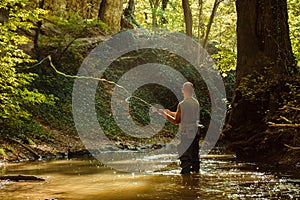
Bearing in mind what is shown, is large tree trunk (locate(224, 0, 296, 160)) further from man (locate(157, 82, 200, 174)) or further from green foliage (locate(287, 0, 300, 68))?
man (locate(157, 82, 200, 174))

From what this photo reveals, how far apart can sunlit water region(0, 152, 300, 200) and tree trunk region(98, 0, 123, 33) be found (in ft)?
59.6

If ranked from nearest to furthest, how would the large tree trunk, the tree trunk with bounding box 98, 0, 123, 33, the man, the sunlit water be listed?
the sunlit water, the man, the large tree trunk, the tree trunk with bounding box 98, 0, 123, 33

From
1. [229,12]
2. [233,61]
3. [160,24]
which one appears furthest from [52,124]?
[160,24]

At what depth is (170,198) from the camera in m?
5.93

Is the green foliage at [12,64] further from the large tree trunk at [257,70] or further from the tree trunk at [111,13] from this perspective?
the tree trunk at [111,13]

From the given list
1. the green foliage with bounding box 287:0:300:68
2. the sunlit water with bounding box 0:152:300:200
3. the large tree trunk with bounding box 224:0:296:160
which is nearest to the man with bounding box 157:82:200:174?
the sunlit water with bounding box 0:152:300:200

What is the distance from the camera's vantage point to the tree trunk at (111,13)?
88.4 feet

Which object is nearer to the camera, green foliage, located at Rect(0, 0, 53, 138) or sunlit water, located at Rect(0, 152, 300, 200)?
sunlit water, located at Rect(0, 152, 300, 200)

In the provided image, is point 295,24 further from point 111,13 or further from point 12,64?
point 111,13

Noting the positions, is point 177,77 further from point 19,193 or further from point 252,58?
point 19,193

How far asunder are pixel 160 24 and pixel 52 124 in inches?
920

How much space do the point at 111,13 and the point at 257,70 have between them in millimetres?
16880

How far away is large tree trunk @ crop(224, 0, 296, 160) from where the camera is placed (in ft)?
36.8

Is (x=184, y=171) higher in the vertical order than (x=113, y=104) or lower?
lower
